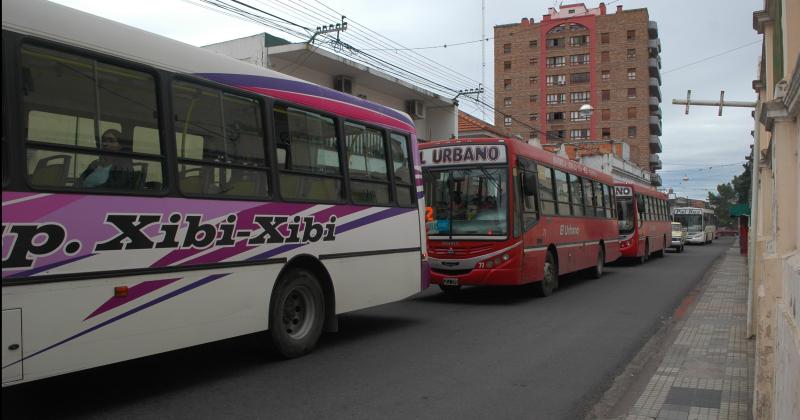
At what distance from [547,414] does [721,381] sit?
2.15 metres

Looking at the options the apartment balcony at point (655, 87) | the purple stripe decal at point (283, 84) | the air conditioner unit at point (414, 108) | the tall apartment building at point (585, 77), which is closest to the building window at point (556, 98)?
the tall apartment building at point (585, 77)

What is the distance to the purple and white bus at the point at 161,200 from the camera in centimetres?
439

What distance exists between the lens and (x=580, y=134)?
85.1 metres

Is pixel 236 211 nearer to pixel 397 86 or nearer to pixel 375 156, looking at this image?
pixel 375 156

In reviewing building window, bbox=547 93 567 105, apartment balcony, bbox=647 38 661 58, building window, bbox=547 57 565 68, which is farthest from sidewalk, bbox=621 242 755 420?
apartment balcony, bbox=647 38 661 58

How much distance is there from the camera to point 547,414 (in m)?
5.29

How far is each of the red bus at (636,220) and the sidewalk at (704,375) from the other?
39.7 ft

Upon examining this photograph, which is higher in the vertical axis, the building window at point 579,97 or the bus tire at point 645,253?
the building window at point 579,97

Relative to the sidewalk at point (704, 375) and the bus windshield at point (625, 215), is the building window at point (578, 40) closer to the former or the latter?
the bus windshield at point (625, 215)

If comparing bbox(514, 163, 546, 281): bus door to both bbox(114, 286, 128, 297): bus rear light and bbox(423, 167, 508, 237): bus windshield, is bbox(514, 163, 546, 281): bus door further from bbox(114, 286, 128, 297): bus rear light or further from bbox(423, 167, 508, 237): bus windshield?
bbox(114, 286, 128, 297): bus rear light

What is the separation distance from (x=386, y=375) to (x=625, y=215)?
60.8ft

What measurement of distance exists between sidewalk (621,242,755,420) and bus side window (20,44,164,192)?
14.7 ft

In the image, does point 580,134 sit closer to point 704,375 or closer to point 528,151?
point 528,151

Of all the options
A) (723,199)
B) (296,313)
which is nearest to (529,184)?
(296,313)
